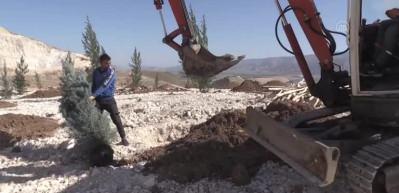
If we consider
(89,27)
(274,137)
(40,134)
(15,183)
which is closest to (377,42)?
(274,137)

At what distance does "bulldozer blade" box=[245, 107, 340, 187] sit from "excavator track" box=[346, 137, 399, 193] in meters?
0.20

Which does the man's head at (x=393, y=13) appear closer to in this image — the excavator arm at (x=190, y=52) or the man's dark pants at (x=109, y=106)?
the excavator arm at (x=190, y=52)

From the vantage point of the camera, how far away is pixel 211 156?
6.73 meters

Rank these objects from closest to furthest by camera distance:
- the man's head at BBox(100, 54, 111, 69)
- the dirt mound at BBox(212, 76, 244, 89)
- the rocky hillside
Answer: the man's head at BBox(100, 54, 111, 69), the dirt mound at BBox(212, 76, 244, 89), the rocky hillside

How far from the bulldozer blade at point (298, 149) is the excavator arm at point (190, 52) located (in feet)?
2.02

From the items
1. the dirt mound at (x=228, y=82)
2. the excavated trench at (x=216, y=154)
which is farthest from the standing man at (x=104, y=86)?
the dirt mound at (x=228, y=82)

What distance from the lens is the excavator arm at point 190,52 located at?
592 centimetres

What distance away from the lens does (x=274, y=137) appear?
5176 mm

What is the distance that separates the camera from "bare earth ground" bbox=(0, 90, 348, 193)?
19.6 ft

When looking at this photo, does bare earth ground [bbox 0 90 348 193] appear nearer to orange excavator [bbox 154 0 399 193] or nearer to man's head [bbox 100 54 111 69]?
orange excavator [bbox 154 0 399 193]

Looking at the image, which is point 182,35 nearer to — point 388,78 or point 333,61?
point 333,61

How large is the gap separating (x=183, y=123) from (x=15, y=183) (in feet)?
11.8

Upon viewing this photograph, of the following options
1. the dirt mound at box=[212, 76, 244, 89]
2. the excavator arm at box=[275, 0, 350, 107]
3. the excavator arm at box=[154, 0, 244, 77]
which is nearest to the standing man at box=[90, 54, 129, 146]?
the excavator arm at box=[154, 0, 244, 77]

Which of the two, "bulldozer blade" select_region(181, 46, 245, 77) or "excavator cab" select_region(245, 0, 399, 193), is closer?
"excavator cab" select_region(245, 0, 399, 193)
